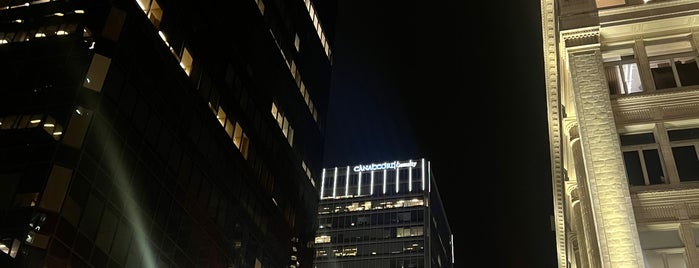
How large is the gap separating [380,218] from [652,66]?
141157 mm

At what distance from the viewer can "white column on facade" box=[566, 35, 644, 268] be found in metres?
28.3

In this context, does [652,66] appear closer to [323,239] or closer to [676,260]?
[676,260]

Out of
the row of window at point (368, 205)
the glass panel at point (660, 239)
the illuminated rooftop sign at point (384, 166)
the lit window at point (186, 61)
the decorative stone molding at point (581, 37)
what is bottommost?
the glass panel at point (660, 239)

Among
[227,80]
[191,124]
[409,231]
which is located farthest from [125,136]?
[409,231]

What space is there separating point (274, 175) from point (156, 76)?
2293cm

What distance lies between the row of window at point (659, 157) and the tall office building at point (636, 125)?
43 mm

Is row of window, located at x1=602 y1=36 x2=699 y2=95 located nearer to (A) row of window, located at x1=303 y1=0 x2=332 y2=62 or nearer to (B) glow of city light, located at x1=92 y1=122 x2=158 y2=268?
(B) glow of city light, located at x1=92 y1=122 x2=158 y2=268

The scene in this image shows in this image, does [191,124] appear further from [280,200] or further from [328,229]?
[328,229]

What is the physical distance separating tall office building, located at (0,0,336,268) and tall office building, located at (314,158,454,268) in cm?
10136

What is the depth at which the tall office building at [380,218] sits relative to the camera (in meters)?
166

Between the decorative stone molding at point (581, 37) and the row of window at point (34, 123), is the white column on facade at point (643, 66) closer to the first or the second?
the decorative stone molding at point (581, 37)

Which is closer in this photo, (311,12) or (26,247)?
(26,247)

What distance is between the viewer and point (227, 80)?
186 feet

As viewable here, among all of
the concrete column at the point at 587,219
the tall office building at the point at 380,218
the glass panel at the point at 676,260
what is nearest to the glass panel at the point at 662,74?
the concrete column at the point at 587,219
